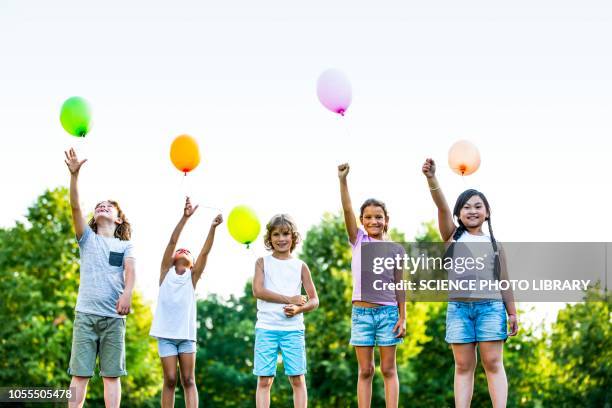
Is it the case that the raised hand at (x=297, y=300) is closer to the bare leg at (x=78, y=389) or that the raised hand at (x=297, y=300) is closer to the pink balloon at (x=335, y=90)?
the bare leg at (x=78, y=389)

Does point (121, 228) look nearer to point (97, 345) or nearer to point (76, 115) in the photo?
point (97, 345)

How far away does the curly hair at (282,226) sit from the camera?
710 cm

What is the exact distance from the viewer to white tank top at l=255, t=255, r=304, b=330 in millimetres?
6887

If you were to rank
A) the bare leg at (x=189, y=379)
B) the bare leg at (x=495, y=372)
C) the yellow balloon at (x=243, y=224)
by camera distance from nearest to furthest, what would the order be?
the bare leg at (x=495, y=372)
the bare leg at (x=189, y=379)
the yellow balloon at (x=243, y=224)

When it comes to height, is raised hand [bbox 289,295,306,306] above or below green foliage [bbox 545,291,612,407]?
above

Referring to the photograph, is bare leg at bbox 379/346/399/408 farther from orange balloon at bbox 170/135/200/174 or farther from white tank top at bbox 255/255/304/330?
orange balloon at bbox 170/135/200/174

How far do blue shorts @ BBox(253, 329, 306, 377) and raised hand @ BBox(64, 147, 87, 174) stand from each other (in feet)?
7.02

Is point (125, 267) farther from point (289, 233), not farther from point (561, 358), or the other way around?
point (561, 358)

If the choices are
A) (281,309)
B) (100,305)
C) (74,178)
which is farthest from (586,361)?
(74,178)

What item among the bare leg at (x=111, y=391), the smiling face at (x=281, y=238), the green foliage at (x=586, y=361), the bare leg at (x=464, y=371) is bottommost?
the green foliage at (x=586, y=361)

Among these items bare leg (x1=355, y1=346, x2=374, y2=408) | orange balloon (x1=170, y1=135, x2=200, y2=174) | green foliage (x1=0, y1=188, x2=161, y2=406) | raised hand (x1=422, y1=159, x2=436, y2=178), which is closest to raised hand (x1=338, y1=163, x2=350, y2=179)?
raised hand (x1=422, y1=159, x2=436, y2=178)

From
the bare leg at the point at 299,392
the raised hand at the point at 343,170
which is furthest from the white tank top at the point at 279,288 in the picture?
the raised hand at the point at 343,170

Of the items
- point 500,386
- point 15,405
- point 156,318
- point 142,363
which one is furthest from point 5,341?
point 500,386

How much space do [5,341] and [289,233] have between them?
20068 millimetres
